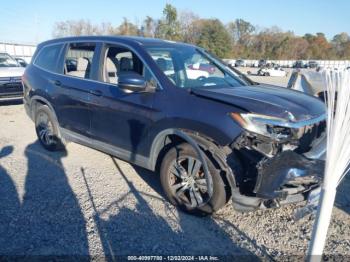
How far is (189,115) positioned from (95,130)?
169cm

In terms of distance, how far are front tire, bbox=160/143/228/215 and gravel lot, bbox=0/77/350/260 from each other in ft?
0.48

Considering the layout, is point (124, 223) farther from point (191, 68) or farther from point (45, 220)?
point (191, 68)

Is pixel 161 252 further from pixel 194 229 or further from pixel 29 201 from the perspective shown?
pixel 29 201

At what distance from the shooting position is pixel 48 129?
544 cm

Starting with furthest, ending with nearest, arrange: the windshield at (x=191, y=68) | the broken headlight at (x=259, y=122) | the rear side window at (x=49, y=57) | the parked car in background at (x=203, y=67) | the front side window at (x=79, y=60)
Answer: the rear side window at (x=49, y=57), the front side window at (x=79, y=60), the parked car in background at (x=203, y=67), the windshield at (x=191, y=68), the broken headlight at (x=259, y=122)

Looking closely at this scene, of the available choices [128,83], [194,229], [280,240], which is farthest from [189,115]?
[280,240]

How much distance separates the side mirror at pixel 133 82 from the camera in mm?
3648

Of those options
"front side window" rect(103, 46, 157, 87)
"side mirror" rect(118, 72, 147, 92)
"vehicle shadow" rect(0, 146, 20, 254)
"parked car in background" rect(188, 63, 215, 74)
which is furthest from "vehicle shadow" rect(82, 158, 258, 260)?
"parked car in background" rect(188, 63, 215, 74)

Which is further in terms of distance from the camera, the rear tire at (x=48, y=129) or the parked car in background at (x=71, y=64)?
the rear tire at (x=48, y=129)

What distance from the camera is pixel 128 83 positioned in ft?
12.0

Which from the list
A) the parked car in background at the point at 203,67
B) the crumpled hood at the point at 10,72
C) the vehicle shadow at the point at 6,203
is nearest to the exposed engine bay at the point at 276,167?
the parked car in background at the point at 203,67

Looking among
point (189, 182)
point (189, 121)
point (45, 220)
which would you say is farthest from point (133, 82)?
point (45, 220)

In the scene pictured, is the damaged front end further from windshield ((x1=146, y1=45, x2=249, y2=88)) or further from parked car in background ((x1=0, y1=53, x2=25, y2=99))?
parked car in background ((x1=0, y1=53, x2=25, y2=99))

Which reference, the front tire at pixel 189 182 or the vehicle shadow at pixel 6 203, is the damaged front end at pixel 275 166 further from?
the vehicle shadow at pixel 6 203
